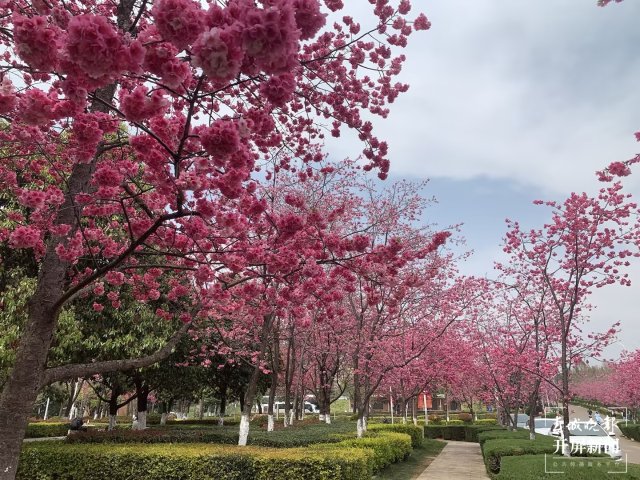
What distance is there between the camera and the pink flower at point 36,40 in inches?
105

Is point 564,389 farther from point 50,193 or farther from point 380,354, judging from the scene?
point 50,193

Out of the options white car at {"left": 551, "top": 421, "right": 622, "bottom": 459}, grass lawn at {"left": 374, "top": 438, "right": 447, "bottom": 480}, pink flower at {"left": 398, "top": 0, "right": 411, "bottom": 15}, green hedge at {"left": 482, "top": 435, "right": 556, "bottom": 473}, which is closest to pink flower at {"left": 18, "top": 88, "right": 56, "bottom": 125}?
pink flower at {"left": 398, "top": 0, "right": 411, "bottom": 15}

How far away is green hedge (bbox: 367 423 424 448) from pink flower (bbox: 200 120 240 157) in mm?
17629

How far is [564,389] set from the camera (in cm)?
1135

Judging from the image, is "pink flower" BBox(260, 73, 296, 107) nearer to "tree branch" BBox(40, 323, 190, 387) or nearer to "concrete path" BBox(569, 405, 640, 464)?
"tree branch" BBox(40, 323, 190, 387)

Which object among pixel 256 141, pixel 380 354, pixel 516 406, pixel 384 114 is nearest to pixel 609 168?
pixel 384 114

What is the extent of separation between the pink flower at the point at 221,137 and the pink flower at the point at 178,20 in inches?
20.1

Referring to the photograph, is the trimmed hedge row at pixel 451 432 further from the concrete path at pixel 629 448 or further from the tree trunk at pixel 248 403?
the tree trunk at pixel 248 403

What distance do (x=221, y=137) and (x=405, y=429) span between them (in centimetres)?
2128

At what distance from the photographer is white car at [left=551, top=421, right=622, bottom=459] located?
12219 mm

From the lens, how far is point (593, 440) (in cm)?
1292

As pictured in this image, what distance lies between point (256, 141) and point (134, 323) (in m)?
9.37

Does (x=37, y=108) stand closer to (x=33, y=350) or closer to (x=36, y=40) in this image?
(x=36, y=40)

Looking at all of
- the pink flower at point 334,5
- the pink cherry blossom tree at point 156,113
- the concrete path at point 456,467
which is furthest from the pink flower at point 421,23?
the concrete path at point 456,467
